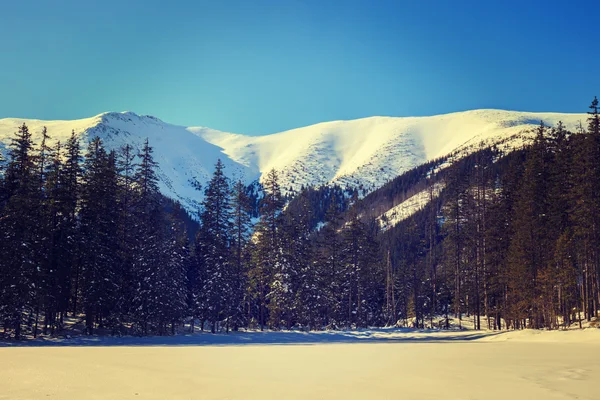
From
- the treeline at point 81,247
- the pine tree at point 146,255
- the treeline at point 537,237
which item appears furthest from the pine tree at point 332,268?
the pine tree at point 146,255

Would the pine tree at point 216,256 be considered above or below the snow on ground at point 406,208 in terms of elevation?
below

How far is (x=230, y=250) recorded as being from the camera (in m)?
51.0

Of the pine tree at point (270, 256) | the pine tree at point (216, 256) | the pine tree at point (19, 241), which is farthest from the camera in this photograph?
the pine tree at point (270, 256)

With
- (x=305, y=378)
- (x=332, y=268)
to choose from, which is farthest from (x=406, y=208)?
(x=305, y=378)

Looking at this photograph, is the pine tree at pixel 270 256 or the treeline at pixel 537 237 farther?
the pine tree at pixel 270 256

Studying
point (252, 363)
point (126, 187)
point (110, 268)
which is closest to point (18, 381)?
point (252, 363)

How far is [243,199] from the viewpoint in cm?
5300

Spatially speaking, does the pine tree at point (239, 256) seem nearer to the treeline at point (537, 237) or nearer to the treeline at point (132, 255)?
the treeline at point (132, 255)

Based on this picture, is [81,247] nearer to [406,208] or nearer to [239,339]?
[239,339]

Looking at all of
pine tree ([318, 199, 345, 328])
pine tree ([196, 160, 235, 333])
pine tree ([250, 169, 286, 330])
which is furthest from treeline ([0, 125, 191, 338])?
pine tree ([318, 199, 345, 328])

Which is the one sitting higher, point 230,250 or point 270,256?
point 230,250

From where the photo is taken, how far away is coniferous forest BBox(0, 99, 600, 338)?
33438 millimetres

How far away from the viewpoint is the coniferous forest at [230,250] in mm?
33438

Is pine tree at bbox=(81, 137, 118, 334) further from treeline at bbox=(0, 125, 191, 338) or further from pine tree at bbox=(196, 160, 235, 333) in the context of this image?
pine tree at bbox=(196, 160, 235, 333)
